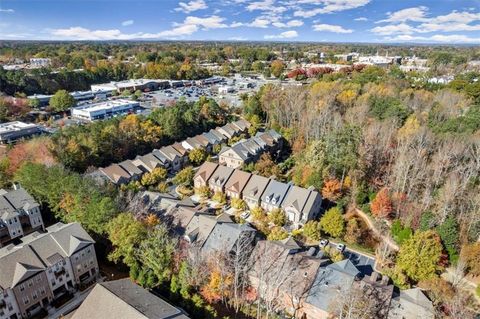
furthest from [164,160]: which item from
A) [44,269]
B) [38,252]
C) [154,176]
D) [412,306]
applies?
[412,306]

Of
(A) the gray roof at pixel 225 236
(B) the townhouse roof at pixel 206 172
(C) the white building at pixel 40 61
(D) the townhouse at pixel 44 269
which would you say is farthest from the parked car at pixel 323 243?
(C) the white building at pixel 40 61

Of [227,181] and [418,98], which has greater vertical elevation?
[418,98]

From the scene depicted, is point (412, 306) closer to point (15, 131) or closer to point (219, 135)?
point (219, 135)

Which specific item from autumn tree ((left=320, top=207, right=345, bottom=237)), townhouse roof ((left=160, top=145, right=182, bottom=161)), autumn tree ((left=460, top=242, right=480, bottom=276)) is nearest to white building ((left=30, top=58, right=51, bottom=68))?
townhouse roof ((left=160, top=145, right=182, bottom=161))

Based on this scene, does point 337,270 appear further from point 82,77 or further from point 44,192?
point 82,77

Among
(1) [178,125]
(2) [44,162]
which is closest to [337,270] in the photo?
(2) [44,162]
